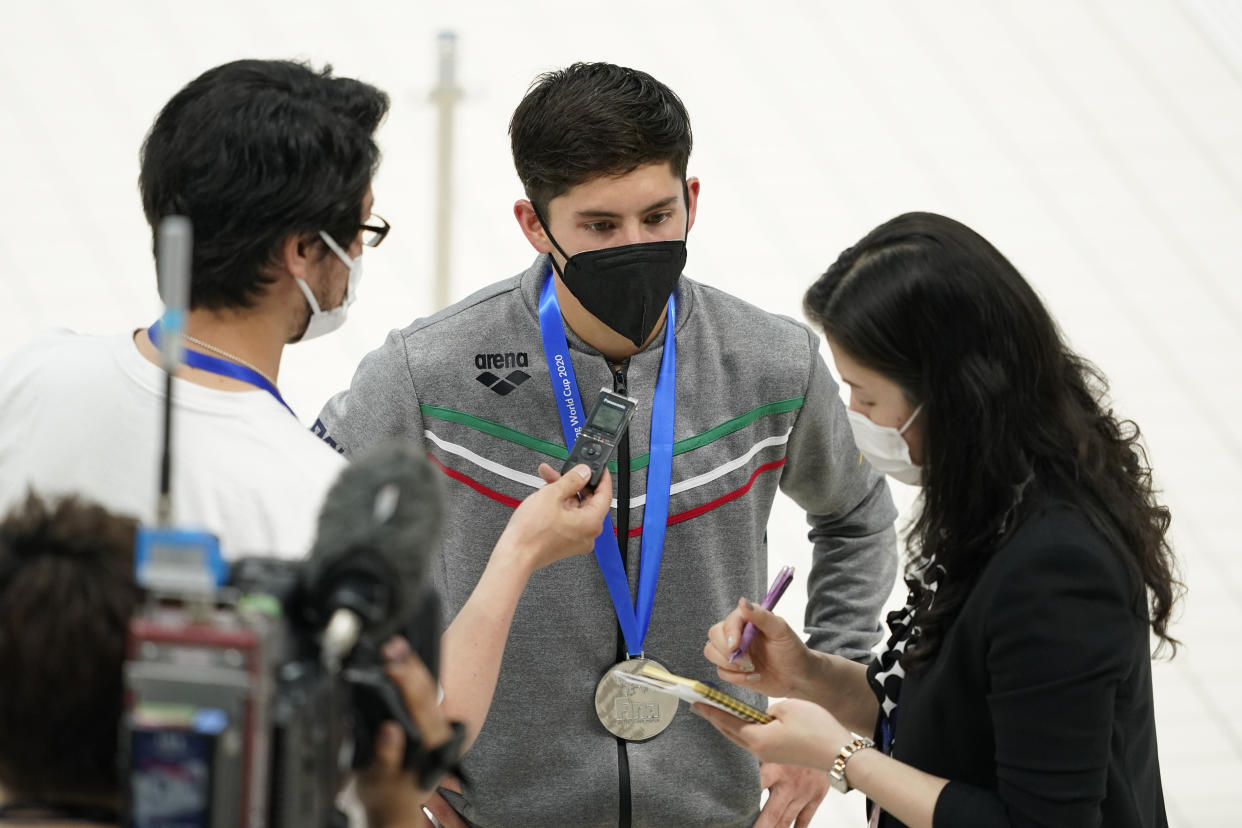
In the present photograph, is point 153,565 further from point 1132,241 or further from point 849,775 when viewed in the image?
point 1132,241

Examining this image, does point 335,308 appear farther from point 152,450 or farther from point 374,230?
point 152,450

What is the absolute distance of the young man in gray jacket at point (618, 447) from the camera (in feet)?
7.07

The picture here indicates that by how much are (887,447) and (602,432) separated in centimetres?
48

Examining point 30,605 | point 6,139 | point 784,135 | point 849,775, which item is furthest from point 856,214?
point 30,605

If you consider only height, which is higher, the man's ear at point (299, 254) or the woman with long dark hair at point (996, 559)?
the man's ear at point (299, 254)

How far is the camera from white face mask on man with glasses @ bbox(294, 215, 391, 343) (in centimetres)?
160

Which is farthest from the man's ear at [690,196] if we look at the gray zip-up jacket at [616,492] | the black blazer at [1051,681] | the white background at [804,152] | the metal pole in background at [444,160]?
the white background at [804,152]

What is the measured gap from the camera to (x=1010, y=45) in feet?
20.9

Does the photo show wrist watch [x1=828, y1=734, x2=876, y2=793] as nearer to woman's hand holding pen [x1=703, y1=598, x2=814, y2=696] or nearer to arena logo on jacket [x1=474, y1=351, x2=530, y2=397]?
woman's hand holding pen [x1=703, y1=598, x2=814, y2=696]

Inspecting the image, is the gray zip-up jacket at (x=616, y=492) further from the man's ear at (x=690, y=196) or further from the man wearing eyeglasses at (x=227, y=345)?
the man wearing eyeglasses at (x=227, y=345)

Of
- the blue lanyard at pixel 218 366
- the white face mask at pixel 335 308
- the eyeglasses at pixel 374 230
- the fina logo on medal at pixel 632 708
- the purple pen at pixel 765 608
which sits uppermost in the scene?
the eyeglasses at pixel 374 230

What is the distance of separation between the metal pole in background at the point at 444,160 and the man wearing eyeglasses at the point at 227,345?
2.87 meters

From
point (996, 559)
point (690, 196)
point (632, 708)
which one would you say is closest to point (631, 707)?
point (632, 708)

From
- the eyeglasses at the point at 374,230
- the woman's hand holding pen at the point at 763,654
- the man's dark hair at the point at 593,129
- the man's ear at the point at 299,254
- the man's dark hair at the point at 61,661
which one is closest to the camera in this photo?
the man's dark hair at the point at 61,661
